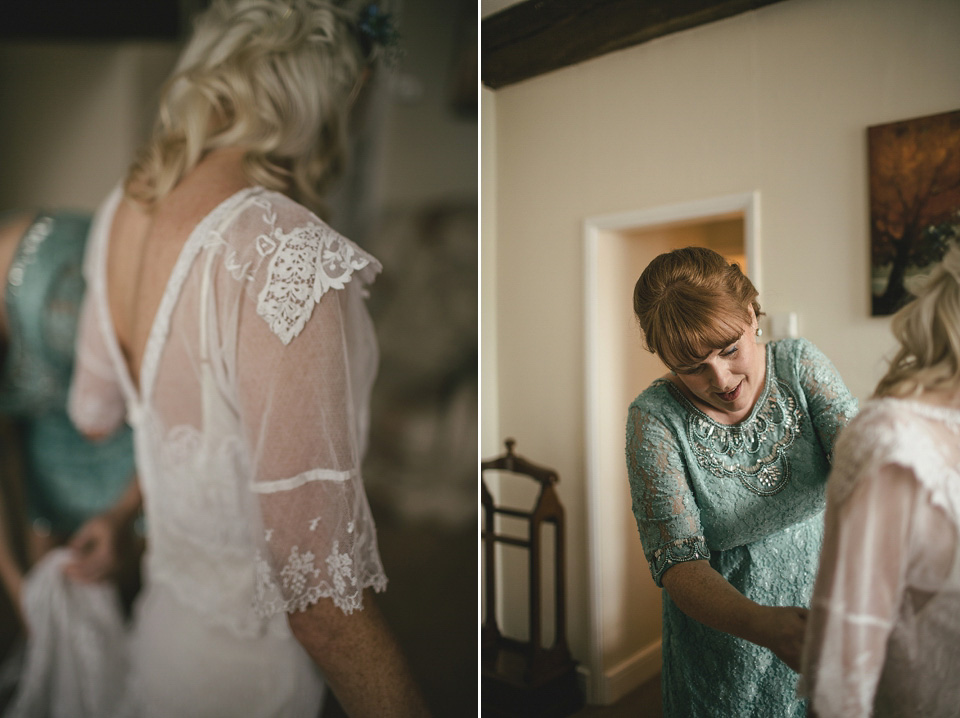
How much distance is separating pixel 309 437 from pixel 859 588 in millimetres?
755

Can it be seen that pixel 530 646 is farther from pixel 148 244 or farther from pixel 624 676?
pixel 148 244

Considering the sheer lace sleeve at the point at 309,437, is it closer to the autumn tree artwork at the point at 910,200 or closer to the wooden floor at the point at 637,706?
the wooden floor at the point at 637,706

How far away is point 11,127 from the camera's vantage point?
2.32 feet

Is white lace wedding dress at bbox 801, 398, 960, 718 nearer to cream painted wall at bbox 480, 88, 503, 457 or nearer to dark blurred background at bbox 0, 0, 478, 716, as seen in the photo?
dark blurred background at bbox 0, 0, 478, 716

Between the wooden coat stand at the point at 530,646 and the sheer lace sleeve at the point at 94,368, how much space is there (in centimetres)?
82

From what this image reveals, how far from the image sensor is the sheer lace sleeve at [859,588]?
81 centimetres

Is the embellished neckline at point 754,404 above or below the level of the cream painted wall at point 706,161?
below

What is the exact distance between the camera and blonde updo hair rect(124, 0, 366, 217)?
791 millimetres

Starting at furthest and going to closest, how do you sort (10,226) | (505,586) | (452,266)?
1. (505,586)
2. (452,266)
3. (10,226)

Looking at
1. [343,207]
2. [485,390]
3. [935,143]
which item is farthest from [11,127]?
[935,143]

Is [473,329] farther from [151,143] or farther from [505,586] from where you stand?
[505,586]

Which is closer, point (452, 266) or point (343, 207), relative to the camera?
point (343, 207)

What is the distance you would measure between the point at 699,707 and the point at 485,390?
768mm

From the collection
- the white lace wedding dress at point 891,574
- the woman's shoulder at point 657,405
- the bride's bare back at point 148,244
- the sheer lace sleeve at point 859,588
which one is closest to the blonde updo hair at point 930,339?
the white lace wedding dress at point 891,574
